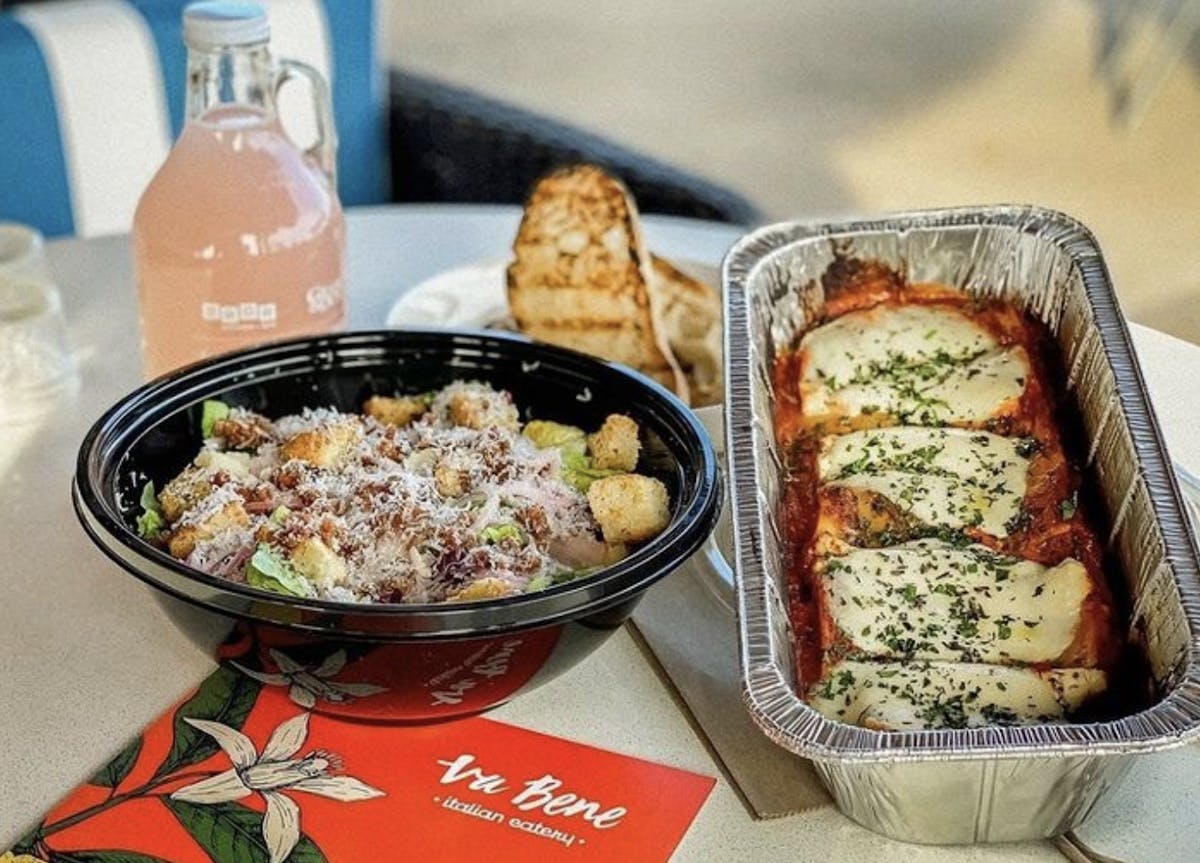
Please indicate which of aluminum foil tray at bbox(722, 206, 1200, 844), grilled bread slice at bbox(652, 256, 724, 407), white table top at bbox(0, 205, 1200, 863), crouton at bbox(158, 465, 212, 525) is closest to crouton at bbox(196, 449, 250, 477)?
crouton at bbox(158, 465, 212, 525)

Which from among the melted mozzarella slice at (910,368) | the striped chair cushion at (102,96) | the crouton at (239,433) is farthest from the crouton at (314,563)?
the striped chair cushion at (102,96)

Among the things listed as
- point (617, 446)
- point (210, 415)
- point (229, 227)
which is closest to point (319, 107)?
point (229, 227)

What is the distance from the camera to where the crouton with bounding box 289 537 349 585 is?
1006mm

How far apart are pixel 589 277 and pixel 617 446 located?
0.39 meters

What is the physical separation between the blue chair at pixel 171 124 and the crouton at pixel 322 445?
1.02 m

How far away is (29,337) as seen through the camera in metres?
1.56

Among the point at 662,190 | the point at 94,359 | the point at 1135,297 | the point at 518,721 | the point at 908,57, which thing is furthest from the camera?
the point at 908,57

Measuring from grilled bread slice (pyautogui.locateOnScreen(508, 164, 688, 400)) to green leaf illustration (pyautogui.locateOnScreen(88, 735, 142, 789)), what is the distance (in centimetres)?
65

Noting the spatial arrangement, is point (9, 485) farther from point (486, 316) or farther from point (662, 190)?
point (662, 190)

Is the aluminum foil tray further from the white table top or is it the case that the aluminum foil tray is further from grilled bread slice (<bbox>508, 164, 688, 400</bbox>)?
grilled bread slice (<bbox>508, 164, 688, 400</bbox>)

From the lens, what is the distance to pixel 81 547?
1.33 m

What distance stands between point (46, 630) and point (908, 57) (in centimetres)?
489

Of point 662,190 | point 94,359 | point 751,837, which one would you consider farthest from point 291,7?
point 751,837

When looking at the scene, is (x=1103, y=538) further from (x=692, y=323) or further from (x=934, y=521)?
(x=692, y=323)
